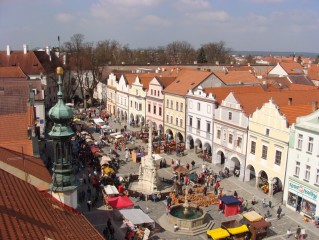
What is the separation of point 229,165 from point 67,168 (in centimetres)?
2575

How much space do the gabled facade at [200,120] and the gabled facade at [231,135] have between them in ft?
4.28

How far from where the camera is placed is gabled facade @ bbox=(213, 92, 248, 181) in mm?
32500

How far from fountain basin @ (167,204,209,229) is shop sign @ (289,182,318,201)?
6800mm

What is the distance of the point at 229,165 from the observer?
3459 cm

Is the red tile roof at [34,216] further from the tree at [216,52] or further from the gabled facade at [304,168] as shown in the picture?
the tree at [216,52]

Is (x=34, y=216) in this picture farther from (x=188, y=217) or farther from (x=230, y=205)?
(x=230, y=205)

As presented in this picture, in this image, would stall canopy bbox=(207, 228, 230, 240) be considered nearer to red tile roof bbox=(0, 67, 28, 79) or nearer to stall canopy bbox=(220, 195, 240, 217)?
stall canopy bbox=(220, 195, 240, 217)

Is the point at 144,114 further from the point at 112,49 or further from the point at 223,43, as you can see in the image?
the point at 223,43

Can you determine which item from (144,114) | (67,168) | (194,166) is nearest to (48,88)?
(144,114)

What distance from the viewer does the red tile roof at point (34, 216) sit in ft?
25.0

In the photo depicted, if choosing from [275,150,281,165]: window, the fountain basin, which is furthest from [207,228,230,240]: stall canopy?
[275,150,281,165]: window

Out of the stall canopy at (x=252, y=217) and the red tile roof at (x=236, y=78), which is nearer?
the stall canopy at (x=252, y=217)

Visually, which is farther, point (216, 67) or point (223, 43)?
point (223, 43)

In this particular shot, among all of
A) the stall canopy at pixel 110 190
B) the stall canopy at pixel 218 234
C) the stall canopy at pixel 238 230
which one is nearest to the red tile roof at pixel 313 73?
the stall canopy at pixel 238 230
